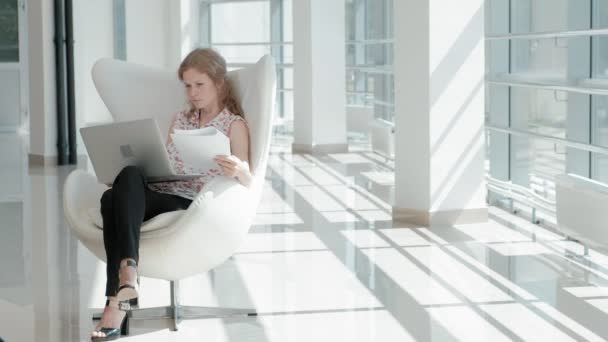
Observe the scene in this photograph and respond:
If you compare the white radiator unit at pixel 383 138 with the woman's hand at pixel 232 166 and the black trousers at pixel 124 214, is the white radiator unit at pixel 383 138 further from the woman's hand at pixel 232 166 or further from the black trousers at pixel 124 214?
the black trousers at pixel 124 214

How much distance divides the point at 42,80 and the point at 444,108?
214 inches

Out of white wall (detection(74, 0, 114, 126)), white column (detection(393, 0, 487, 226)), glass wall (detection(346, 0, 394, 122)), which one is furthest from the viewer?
white wall (detection(74, 0, 114, 126))

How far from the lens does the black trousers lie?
438 centimetres

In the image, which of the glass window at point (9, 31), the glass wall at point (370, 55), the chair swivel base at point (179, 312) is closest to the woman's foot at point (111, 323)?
the chair swivel base at point (179, 312)

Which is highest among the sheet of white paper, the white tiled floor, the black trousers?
the sheet of white paper

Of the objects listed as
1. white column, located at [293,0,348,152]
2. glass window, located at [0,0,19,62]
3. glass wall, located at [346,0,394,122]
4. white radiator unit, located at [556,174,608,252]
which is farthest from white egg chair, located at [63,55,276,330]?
glass window, located at [0,0,19,62]

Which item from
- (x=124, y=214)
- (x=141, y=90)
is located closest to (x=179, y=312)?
(x=124, y=214)

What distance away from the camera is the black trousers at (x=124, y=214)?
4.38 m

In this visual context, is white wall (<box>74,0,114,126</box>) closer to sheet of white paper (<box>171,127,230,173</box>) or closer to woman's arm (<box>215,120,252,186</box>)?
woman's arm (<box>215,120,252,186</box>)

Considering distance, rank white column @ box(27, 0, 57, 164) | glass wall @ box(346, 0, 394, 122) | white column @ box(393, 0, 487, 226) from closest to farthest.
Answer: white column @ box(393, 0, 487, 226), white column @ box(27, 0, 57, 164), glass wall @ box(346, 0, 394, 122)

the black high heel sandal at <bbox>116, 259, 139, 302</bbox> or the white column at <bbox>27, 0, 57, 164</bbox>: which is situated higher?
the white column at <bbox>27, 0, 57, 164</bbox>

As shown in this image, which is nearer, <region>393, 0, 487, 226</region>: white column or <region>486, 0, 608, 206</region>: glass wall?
<region>486, 0, 608, 206</region>: glass wall

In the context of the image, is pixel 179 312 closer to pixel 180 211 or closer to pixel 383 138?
pixel 180 211

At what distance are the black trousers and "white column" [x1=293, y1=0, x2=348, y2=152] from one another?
24.8 feet
